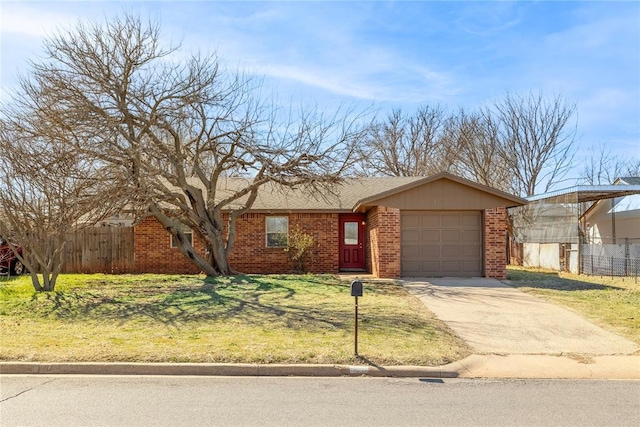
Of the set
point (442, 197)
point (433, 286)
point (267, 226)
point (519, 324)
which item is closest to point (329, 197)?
point (267, 226)

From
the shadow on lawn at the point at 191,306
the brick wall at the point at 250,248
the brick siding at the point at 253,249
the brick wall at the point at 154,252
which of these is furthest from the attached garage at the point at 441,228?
the brick wall at the point at 154,252

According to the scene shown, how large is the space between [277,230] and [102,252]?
7052 millimetres

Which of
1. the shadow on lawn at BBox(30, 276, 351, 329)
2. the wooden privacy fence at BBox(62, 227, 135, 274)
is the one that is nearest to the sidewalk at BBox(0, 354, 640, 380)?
the shadow on lawn at BBox(30, 276, 351, 329)

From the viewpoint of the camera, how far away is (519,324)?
32.7 feet

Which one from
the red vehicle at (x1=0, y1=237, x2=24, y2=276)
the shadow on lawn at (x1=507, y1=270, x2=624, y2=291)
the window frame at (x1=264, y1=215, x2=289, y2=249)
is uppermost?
the window frame at (x1=264, y1=215, x2=289, y2=249)

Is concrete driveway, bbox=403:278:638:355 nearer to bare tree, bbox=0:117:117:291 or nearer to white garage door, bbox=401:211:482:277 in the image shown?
white garage door, bbox=401:211:482:277

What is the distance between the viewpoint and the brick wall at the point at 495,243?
17.2 metres

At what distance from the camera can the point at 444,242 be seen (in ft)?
57.6

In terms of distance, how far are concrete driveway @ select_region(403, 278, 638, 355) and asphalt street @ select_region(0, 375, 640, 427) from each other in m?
1.75

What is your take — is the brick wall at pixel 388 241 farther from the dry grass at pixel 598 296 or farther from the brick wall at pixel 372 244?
the dry grass at pixel 598 296

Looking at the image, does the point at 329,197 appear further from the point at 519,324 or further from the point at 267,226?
the point at 519,324

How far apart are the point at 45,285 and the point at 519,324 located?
459 inches

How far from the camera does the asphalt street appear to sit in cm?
514

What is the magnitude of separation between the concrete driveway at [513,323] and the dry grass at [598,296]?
0.38 metres
